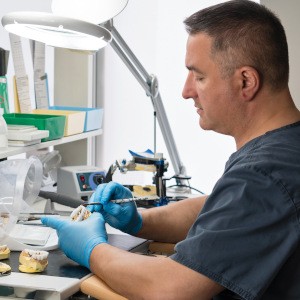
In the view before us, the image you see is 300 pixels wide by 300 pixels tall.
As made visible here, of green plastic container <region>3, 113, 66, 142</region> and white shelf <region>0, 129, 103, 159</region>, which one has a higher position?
green plastic container <region>3, 113, 66, 142</region>

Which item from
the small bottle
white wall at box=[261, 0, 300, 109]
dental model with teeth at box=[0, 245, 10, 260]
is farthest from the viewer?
white wall at box=[261, 0, 300, 109]

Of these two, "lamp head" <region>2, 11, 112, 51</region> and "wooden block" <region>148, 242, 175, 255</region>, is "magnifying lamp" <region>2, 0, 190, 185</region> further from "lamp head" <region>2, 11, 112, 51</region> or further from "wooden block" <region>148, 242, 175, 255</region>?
"wooden block" <region>148, 242, 175, 255</region>

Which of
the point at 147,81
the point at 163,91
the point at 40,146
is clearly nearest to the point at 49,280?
the point at 40,146

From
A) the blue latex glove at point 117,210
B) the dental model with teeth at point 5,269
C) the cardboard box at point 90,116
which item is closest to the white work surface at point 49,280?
the dental model with teeth at point 5,269

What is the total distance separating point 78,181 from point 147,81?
45 cm

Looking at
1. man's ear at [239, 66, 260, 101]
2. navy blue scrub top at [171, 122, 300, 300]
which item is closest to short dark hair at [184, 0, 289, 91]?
man's ear at [239, 66, 260, 101]

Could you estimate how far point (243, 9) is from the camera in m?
1.47

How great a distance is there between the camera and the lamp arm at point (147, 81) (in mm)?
2112

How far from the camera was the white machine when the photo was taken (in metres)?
2.35

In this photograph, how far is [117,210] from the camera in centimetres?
179

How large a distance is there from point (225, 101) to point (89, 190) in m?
1.03

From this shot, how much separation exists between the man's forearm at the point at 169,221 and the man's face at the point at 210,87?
0.45 metres

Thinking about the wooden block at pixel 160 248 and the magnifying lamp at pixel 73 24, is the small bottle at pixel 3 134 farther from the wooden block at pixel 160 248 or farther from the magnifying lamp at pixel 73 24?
the wooden block at pixel 160 248

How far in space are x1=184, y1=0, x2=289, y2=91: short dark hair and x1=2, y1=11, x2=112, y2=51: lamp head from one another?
383mm
